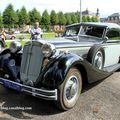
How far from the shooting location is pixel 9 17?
5009 cm

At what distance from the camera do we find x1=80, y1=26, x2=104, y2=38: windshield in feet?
24.4

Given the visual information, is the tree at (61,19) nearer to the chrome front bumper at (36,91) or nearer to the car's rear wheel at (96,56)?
the car's rear wheel at (96,56)

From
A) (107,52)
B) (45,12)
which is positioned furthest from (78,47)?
(45,12)

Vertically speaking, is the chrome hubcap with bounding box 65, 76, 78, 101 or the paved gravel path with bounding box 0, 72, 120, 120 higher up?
the chrome hubcap with bounding box 65, 76, 78, 101

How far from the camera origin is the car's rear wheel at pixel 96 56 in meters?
6.09

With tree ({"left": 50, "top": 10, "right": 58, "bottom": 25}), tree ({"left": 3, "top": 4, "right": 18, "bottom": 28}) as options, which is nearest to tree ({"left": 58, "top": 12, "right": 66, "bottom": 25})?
tree ({"left": 50, "top": 10, "right": 58, "bottom": 25})

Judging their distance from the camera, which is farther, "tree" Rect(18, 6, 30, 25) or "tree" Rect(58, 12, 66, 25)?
"tree" Rect(58, 12, 66, 25)

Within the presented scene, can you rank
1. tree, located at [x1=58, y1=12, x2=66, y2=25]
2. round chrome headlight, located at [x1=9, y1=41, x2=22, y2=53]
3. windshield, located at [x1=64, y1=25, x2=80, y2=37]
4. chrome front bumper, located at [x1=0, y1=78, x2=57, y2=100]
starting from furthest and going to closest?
tree, located at [x1=58, y1=12, x2=66, y2=25]
windshield, located at [x1=64, y1=25, x2=80, y2=37]
round chrome headlight, located at [x1=9, y1=41, x2=22, y2=53]
chrome front bumper, located at [x1=0, y1=78, x2=57, y2=100]

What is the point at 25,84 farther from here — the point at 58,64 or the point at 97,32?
the point at 97,32

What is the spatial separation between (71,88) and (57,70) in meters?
0.53

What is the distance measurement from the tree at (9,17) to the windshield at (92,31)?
4406 cm

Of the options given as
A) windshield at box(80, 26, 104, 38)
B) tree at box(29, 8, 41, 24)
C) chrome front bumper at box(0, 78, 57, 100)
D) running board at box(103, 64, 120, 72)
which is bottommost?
running board at box(103, 64, 120, 72)

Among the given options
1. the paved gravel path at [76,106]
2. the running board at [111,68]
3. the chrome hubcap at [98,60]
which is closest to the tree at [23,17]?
the running board at [111,68]

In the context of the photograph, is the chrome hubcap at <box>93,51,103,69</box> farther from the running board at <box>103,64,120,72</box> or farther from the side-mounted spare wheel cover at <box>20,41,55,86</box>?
the side-mounted spare wheel cover at <box>20,41,55,86</box>
